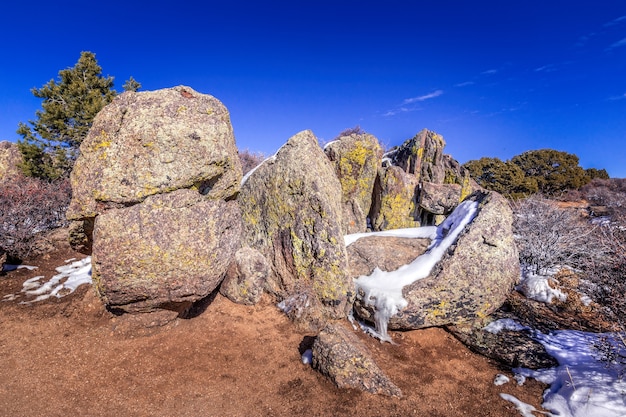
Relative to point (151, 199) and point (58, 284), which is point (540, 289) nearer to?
point (151, 199)

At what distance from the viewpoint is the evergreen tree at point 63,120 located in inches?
484

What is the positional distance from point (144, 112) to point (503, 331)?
22.2ft

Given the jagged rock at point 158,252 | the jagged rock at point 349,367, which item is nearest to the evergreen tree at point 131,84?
the jagged rock at point 158,252

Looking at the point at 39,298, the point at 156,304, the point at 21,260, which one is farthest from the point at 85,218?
the point at 21,260

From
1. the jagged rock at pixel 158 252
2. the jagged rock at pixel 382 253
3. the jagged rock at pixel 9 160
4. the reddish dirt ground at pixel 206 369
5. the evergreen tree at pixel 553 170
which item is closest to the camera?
the reddish dirt ground at pixel 206 369

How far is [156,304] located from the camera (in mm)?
4789

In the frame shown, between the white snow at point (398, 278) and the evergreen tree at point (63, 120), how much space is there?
12.9m

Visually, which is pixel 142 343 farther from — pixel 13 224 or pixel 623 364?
pixel 623 364

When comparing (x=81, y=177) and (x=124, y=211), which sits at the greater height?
(x=81, y=177)

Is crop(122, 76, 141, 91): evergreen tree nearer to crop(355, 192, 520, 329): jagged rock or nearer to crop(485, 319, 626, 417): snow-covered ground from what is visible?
crop(355, 192, 520, 329): jagged rock

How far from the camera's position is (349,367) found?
4.09m

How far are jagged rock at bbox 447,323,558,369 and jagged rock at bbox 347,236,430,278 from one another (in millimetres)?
1452

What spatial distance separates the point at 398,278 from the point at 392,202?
4200 millimetres

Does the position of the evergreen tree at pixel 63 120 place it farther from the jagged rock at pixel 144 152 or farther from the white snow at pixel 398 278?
the white snow at pixel 398 278
